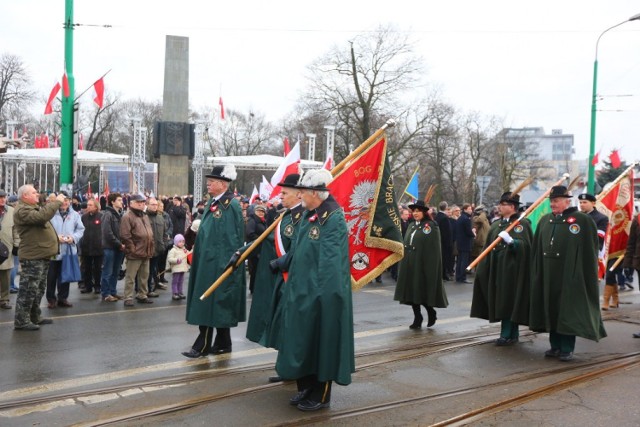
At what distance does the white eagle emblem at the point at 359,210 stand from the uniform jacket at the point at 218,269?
120 cm

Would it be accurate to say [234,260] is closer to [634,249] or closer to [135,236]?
[135,236]

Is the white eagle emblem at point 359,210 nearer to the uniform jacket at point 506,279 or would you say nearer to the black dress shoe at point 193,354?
the black dress shoe at point 193,354

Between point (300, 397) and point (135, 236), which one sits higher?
point (135, 236)

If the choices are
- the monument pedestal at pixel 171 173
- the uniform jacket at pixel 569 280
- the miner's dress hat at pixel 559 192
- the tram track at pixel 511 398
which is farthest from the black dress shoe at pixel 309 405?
the monument pedestal at pixel 171 173

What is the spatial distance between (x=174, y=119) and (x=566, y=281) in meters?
24.6

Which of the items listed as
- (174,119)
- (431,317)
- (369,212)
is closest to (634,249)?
(431,317)

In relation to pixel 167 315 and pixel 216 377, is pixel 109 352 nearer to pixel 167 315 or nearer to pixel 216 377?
pixel 216 377

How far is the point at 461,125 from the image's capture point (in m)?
49.5

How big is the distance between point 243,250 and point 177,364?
1504 millimetres

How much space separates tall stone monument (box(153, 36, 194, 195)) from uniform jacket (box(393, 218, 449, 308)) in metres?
21.4

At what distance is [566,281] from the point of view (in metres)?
7.49

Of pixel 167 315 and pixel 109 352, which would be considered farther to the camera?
pixel 167 315

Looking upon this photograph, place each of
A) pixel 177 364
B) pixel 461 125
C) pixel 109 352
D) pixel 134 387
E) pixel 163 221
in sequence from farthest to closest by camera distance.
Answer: pixel 461 125, pixel 163 221, pixel 109 352, pixel 177 364, pixel 134 387

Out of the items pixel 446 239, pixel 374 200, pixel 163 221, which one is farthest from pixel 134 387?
pixel 446 239
